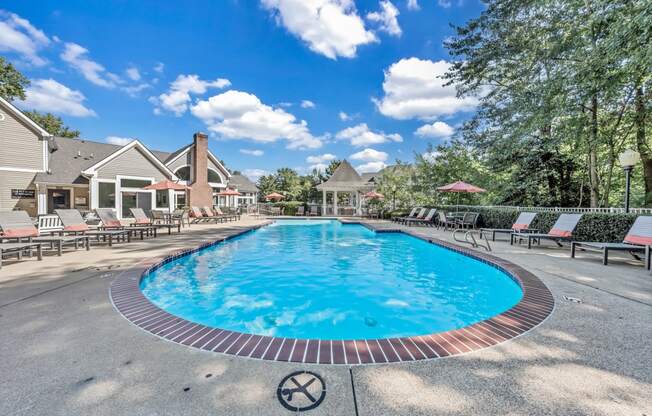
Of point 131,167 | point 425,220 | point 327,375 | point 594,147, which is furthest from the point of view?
point 131,167

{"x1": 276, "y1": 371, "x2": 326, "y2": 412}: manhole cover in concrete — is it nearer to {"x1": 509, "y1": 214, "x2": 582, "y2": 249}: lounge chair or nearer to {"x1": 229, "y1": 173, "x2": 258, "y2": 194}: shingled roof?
{"x1": 509, "y1": 214, "x2": 582, "y2": 249}: lounge chair

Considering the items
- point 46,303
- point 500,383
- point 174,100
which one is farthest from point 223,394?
point 174,100

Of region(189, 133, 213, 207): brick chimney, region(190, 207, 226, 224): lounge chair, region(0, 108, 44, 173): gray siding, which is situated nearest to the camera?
Result: region(0, 108, 44, 173): gray siding

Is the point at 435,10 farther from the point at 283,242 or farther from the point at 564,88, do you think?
the point at 283,242

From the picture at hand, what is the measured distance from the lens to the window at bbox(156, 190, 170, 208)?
1876 cm

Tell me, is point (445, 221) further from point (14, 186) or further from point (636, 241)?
point (14, 186)

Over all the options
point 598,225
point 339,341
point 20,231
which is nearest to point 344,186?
point 598,225

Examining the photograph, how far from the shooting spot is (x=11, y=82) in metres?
19.2

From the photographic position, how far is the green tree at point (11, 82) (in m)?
18.5

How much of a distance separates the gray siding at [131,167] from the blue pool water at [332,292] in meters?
11.8

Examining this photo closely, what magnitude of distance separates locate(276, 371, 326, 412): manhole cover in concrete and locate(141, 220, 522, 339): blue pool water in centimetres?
185

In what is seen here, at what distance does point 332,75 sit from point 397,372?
19.1m

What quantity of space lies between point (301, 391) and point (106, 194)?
1898cm

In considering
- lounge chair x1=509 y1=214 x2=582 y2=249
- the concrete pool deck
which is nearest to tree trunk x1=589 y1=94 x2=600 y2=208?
lounge chair x1=509 y1=214 x2=582 y2=249
